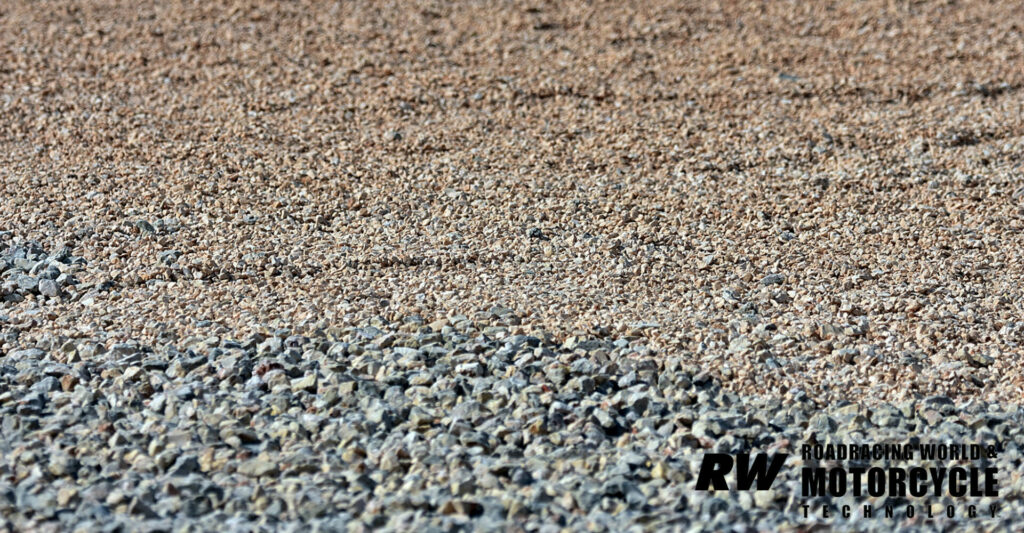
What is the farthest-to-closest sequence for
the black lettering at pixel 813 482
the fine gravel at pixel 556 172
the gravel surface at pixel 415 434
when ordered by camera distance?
the fine gravel at pixel 556 172 → the black lettering at pixel 813 482 → the gravel surface at pixel 415 434

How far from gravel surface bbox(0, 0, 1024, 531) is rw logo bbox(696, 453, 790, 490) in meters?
0.06

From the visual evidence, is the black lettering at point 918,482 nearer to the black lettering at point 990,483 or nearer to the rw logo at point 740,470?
the black lettering at point 990,483

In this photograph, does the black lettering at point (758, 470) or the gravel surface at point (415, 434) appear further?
the black lettering at point (758, 470)

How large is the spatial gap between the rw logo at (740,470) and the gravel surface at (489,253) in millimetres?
59

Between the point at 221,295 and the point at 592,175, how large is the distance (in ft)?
7.08

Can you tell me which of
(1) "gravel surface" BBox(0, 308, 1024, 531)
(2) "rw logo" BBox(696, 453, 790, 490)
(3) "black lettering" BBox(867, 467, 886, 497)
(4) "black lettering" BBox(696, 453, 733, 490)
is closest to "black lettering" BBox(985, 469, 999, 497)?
(1) "gravel surface" BBox(0, 308, 1024, 531)

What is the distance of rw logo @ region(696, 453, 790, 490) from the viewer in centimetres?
286

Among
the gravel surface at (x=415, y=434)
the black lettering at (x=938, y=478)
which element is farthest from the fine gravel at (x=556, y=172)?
the black lettering at (x=938, y=478)

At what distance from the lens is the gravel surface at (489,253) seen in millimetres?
2928

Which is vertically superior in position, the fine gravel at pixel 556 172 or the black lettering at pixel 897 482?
the fine gravel at pixel 556 172

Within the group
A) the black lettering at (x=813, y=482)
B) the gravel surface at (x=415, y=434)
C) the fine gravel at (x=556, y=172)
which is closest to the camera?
the gravel surface at (x=415, y=434)

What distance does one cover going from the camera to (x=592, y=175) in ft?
17.4

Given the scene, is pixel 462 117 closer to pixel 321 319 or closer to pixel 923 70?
pixel 321 319

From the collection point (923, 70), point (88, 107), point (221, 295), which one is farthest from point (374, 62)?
point (923, 70)
